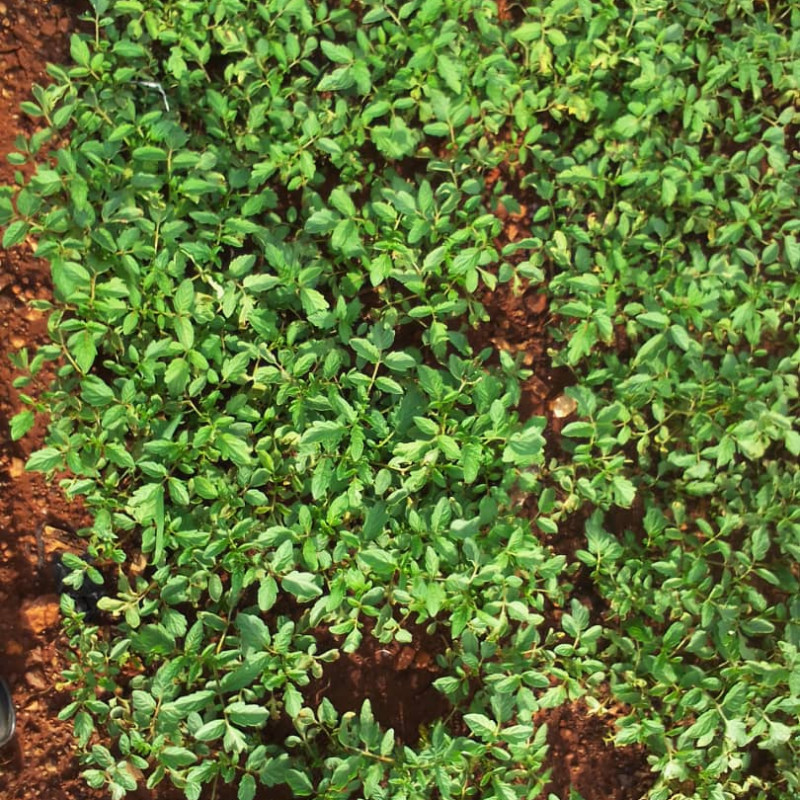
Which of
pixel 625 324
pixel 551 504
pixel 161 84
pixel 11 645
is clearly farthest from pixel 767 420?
pixel 11 645

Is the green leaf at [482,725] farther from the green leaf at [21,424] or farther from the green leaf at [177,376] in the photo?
the green leaf at [21,424]

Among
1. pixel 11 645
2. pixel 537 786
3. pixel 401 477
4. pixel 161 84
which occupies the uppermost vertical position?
pixel 161 84

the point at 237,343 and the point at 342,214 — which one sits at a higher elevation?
the point at 342,214

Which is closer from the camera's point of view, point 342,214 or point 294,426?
point 294,426

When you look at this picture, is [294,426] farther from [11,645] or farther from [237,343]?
[11,645]

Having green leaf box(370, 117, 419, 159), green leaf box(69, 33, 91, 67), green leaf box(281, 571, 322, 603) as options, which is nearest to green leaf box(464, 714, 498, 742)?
green leaf box(281, 571, 322, 603)

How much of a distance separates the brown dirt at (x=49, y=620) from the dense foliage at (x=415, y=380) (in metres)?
0.10

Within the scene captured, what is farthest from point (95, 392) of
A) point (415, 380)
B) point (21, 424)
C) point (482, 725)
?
point (482, 725)

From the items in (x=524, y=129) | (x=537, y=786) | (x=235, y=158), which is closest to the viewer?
(x=537, y=786)

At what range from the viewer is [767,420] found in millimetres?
2822

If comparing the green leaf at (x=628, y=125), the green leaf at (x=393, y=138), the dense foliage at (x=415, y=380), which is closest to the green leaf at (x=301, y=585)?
the dense foliage at (x=415, y=380)

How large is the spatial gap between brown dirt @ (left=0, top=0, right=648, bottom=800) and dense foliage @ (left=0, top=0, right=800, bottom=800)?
10 cm

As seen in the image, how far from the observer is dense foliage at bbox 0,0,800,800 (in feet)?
8.28

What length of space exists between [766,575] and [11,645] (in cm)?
265
